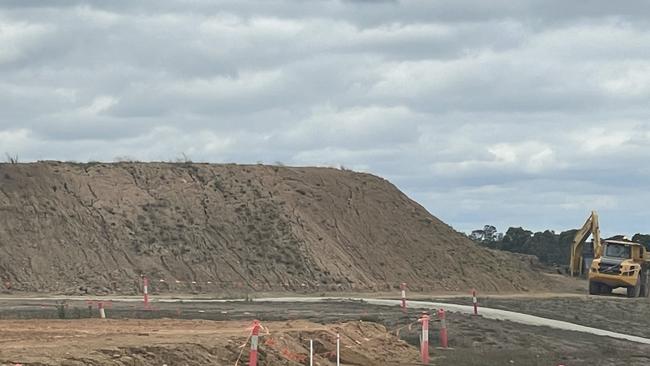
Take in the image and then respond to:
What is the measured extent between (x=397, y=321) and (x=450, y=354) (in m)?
6.36

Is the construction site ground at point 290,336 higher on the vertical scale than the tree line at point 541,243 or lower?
lower

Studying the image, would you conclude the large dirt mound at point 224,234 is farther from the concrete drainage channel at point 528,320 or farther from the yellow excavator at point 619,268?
the concrete drainage channel at point 528,320

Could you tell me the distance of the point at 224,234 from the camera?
6425 centimetres

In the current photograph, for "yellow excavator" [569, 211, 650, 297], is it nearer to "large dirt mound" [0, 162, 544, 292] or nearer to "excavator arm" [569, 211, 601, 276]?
"excavator arm" [569, 211, 601, 276]

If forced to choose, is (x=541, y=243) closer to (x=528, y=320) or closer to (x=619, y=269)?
(x=619, y=269)

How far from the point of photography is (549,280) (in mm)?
70938

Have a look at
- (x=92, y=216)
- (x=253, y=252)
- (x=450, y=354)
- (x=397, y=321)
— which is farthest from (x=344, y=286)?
(x=450, y=354)

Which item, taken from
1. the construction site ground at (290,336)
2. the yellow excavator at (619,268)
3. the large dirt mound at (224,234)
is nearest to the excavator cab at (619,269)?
the yellow excavator at (619,268)

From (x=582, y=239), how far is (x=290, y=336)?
40409 mm

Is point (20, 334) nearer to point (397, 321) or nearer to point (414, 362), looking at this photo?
point (414, 362)

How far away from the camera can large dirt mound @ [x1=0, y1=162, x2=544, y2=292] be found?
58219mm

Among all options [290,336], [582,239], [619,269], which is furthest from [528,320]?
[582,239]

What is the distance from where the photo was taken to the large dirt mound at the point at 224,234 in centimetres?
5822

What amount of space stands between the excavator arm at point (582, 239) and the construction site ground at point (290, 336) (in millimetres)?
16309
